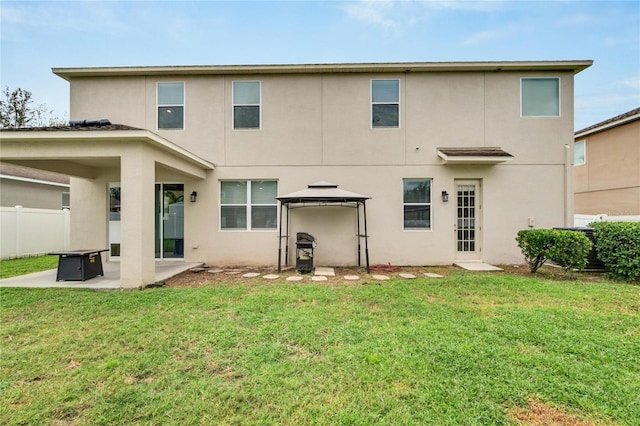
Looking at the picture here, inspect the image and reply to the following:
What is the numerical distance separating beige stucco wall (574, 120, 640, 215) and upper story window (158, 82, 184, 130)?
18016mm

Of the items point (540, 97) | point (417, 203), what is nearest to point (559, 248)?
point (417, 203)

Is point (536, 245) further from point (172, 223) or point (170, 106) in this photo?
point (170, 106)

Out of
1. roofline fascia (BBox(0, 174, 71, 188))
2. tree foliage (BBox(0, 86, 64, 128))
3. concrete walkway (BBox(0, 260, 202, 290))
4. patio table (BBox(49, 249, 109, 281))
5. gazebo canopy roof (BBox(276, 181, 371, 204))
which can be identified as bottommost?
concrete walkway (BBox(0, 260, 202, 290))

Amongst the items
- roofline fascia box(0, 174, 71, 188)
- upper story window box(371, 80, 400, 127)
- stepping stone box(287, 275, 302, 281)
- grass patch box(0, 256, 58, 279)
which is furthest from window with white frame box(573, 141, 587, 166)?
roofline fascia box(0, 174, 71, 188)

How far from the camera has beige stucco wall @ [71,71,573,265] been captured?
8.44 meters

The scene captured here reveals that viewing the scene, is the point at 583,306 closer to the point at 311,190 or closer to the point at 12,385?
the point at 311,190

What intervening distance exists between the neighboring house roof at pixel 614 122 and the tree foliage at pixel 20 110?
33995 mm

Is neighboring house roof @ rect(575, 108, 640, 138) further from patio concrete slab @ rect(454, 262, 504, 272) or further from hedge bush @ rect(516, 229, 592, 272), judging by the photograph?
patio concrete slab @ rect(454, 262, 504, 272)

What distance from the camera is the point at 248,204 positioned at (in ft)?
28.1

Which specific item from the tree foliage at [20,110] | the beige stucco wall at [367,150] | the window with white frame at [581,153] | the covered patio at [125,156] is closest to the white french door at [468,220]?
the beige stucco wall at [367,150]

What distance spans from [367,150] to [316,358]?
6.76 meters

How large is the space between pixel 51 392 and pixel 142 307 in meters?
2.23

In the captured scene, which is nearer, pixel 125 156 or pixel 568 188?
pixel 125 156

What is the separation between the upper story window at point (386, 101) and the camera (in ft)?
28.1
